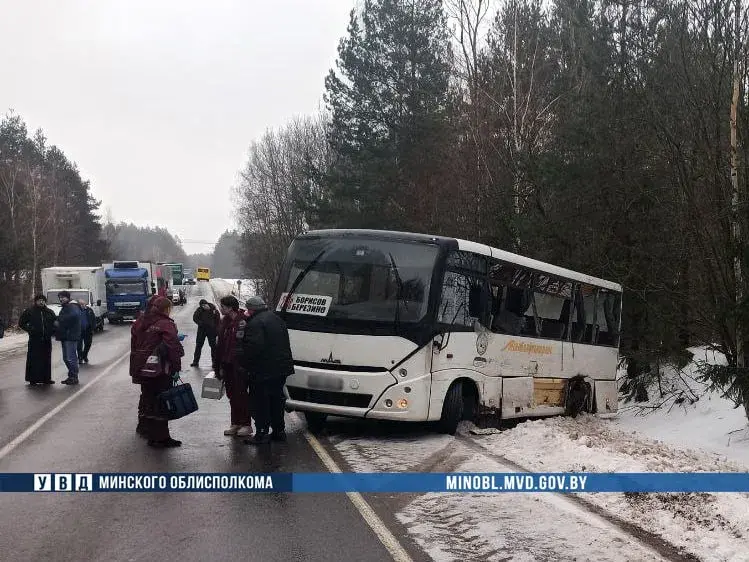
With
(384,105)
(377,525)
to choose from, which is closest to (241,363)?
(377,525)

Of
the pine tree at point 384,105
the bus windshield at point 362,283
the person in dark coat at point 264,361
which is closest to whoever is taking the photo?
the person in dark coat at point 264,361

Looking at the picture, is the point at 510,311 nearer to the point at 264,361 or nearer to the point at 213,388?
the point at 264,361

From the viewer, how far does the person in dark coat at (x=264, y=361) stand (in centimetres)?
893

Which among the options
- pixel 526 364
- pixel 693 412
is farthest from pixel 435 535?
pixel 693 412

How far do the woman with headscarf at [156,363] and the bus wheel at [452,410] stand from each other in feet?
11.0

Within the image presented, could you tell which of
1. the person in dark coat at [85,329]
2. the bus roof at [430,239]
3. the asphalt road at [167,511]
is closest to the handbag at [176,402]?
the asphalt road at [167,511]

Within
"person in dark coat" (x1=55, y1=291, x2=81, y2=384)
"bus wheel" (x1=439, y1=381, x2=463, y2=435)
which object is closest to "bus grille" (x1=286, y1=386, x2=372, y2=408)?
"bus wheel" (x1=439, y1=381, x2=463, y2=435)

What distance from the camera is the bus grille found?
378 inches

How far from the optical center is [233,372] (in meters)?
9.83

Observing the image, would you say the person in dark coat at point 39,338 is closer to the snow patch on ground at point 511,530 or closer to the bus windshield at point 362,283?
the bus windshield at point 362,283

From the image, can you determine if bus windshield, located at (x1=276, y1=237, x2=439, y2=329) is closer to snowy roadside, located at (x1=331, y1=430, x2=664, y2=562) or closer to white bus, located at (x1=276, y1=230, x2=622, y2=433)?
white bus, located at (x1=276, y1=230, x2=622, y2=433)

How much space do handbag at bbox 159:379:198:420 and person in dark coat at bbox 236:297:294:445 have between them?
72 centimetres

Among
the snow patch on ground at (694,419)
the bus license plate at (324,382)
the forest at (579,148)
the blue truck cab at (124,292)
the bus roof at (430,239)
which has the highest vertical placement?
the forest at (579,148)

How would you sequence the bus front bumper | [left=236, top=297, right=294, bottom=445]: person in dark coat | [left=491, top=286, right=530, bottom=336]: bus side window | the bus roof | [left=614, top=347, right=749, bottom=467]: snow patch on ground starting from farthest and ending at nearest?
[left=491, top=286, right=530, bottom=336]: bus side window
[left=614, top=347, right=749, bottom=467]: snow patch on ground
the bus roof
the bus front bumper
[left=236, top=297, right=294, bottom=445]: person in dark coat
